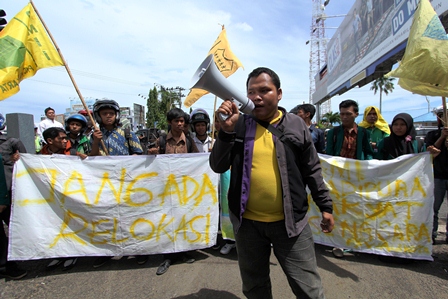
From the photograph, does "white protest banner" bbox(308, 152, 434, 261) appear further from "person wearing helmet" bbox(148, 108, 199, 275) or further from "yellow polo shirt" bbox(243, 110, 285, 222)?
"yellow polo shirt" bbox(243, 110, 285, 222)

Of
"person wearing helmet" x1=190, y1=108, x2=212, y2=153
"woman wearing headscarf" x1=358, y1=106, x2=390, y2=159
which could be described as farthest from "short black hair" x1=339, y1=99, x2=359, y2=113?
"person wearing helmet" x1=190, y1=108, x2=212, y2=153

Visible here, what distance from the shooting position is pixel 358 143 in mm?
3396

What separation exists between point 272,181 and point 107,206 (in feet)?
7.05

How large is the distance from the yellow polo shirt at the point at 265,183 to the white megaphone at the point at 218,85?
0.23 metres

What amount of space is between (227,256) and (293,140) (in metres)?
2.11

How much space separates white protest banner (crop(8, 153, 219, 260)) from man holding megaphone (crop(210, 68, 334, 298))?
1467 millimetres

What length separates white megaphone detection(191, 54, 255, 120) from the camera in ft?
5.04

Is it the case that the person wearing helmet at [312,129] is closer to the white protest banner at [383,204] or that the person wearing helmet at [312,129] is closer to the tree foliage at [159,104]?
the white protest banner at [383,204]

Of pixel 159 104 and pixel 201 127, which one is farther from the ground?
pixel 159 104

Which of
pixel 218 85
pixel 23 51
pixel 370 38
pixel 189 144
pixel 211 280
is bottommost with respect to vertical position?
pixel 211 280

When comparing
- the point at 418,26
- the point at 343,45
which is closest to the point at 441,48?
the point at 418,26

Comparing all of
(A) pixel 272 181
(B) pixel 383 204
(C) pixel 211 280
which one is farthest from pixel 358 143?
(C) pixel 211 280

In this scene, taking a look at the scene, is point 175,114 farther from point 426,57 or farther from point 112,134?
point 426,57

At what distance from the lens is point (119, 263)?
3.11m
